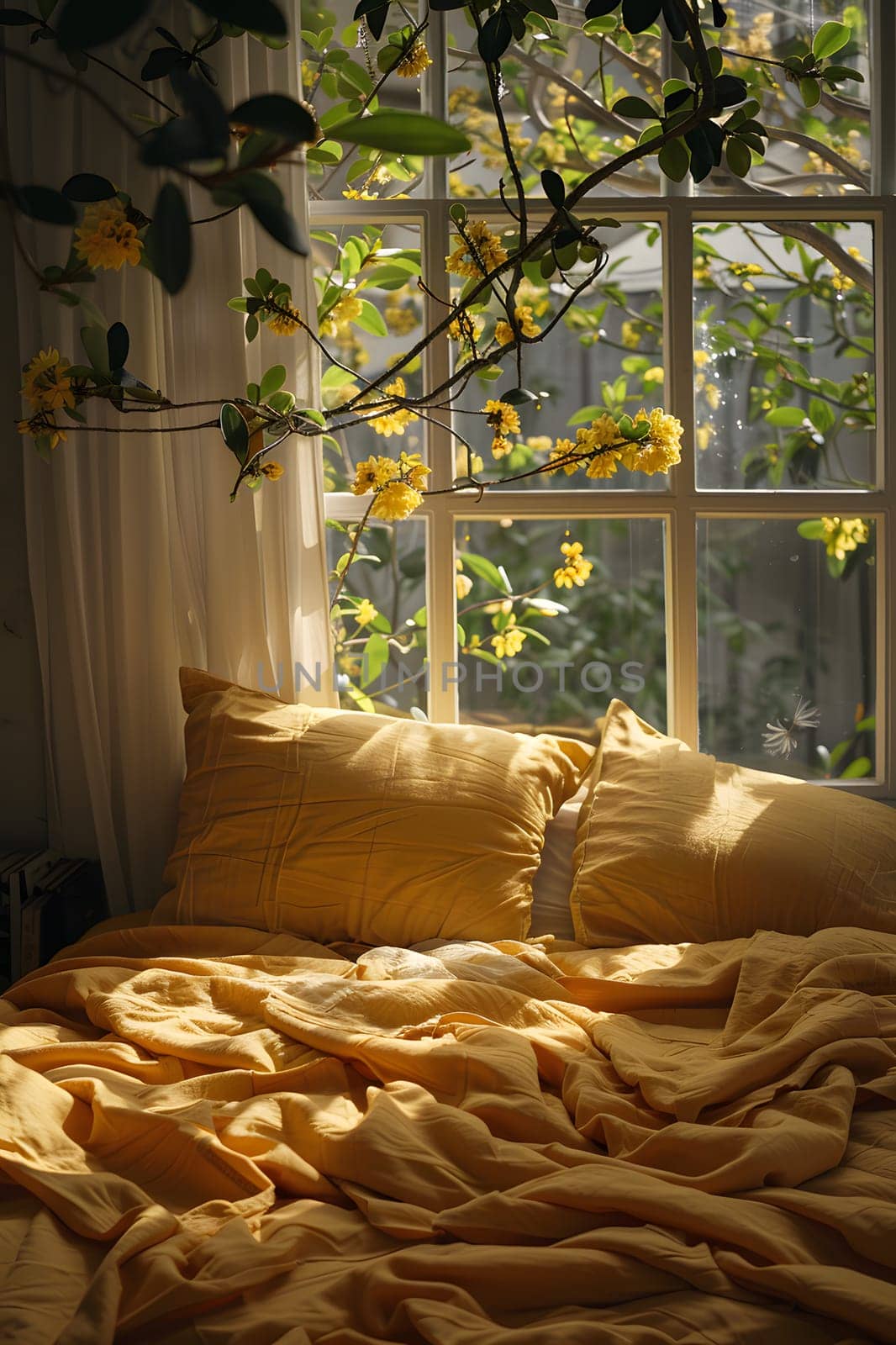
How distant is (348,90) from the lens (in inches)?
95.0

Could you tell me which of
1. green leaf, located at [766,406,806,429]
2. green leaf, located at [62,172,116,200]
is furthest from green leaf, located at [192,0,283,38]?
green leaf, located at [766,406,806,429]

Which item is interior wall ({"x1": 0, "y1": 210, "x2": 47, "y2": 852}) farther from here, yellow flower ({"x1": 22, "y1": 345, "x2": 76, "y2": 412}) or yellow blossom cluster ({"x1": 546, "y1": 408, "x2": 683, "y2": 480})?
yellow blossom cluster ({"x1": 546, "y1": 408, "x2": 683, "y2": 480})

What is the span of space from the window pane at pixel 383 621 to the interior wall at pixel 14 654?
0.70 m

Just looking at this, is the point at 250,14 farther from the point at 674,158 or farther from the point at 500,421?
the point at 500,421

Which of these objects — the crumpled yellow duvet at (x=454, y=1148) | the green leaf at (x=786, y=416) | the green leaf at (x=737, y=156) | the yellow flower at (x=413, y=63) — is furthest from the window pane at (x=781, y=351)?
the crumpled yellow duvet at (x=454, y=1148)

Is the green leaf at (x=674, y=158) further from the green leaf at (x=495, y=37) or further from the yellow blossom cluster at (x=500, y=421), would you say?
the yellow blossom cluster at (x=500, y=421)

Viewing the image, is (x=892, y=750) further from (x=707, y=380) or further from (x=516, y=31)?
(x=516, y=31)

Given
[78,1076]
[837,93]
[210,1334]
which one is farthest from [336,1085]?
[837,93]

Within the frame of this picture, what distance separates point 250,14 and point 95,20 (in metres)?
0.06

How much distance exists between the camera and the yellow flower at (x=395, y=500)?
2264 millimetres

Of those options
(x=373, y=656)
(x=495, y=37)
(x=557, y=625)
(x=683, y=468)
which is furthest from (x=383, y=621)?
(x=495, y=37)

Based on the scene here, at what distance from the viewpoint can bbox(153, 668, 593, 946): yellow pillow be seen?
6.44 feet

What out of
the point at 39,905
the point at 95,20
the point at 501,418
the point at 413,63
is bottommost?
Answer: the point at 39,905

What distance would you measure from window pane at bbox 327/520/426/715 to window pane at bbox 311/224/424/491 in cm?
17
